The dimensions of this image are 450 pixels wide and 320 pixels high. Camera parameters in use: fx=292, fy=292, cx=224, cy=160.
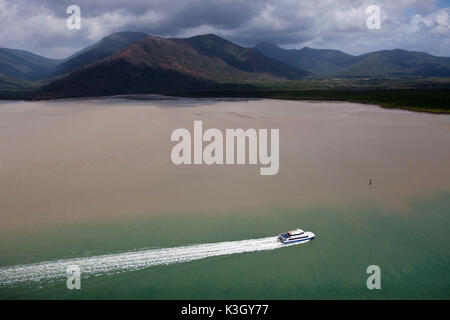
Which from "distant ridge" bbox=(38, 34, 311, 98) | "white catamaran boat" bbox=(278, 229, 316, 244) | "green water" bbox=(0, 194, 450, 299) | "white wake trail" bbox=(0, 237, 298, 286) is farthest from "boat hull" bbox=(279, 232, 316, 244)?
"distant ridge" bbox=(38, 34, 311, 98)

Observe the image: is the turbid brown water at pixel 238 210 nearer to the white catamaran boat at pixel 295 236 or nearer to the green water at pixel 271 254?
the green water at pixel 271 254

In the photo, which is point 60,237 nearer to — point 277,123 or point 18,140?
point 18,140

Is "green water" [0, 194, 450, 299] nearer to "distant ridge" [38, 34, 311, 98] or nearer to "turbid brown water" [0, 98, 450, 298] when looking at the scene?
"turbid brown water" [0, 98, 450, 298]

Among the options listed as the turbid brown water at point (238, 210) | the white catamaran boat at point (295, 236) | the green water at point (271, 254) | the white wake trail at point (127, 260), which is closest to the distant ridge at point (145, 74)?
the turbid brown water at point (238, 210)

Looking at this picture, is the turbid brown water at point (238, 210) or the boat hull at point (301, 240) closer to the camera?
the turbid brown water at point (238, 210)

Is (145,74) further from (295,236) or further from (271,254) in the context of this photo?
(271,254)

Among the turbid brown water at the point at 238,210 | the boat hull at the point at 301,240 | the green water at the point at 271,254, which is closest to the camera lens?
the green water at the point at 271,254

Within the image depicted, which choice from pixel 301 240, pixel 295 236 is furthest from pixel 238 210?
pixel 301 240
